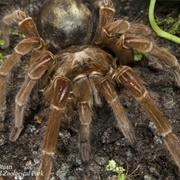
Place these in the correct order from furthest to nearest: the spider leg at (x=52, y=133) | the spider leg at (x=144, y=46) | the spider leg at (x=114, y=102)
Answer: the spider leg at (x=144, y=46) < the spider leg at (x=114, y=102) < the spider leg at (x=52, y=133)

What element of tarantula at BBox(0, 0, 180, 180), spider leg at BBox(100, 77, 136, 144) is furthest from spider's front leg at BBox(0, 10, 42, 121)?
spider leg at BBox(100, 77, 136, 144)

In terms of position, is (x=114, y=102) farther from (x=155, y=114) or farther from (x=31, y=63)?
(x=31, y=63)

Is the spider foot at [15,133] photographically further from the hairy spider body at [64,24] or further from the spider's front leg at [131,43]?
the spider's front leg at [131,43]

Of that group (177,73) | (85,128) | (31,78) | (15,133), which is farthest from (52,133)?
(177,73)

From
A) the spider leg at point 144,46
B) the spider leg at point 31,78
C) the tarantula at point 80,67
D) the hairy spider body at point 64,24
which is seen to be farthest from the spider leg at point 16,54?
the spider leg at point 144,46

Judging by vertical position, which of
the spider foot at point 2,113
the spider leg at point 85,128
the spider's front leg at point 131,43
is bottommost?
the spider foot at point 2,113

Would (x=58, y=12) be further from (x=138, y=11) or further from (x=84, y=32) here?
(x=138, y=11)

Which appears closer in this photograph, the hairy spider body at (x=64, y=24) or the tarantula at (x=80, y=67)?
the tarantula at (x=80, y=67)

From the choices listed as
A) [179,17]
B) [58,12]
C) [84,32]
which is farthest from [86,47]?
[179,17]

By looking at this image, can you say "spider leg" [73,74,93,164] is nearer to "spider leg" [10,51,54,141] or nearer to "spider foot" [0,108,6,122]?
"spider leg" [10,51,54,141]
